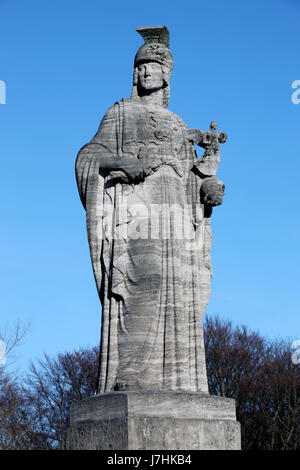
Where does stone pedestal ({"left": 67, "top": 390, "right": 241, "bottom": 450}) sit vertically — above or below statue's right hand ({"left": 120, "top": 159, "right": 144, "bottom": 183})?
below

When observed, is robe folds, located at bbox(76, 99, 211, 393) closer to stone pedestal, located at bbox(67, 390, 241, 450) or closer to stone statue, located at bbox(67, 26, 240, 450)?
stone statue, located at bbox(67, 26, 240, 450)

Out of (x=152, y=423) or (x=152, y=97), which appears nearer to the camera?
(x=152, y=423)

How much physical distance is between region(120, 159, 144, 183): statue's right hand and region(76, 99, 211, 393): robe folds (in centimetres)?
11

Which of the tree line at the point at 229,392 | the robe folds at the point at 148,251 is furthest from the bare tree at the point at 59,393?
the robe folds at the point at 148,251

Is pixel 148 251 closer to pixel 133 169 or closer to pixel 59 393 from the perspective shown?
pixel 133 169

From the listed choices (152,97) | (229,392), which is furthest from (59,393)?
(152,97)

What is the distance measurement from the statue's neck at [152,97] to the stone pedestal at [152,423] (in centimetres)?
492

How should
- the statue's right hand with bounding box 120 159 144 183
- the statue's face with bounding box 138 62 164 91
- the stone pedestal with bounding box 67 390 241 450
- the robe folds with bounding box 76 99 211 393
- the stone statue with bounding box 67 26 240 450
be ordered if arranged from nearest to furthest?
the stone pedestal with bounding box 67 390 241 450 < the stone statue with bounding box 67 26 240 450 < the robe folds with bounding box 76 99 211 393 < the statue's right hand with bounding box 120 159 144 183 < the statue's face with bounding box 138 62 164 91

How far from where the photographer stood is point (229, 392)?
3956cm

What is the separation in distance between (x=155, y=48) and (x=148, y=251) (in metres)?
3.60

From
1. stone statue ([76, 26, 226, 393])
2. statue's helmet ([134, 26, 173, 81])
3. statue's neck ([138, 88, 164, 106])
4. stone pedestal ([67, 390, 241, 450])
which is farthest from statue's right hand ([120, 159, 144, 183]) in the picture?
stone pedestal ([67, 390, 241, 450])

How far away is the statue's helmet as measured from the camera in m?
12.4

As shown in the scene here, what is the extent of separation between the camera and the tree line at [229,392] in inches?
1489

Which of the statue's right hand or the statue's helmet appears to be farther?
the statue's helmet
